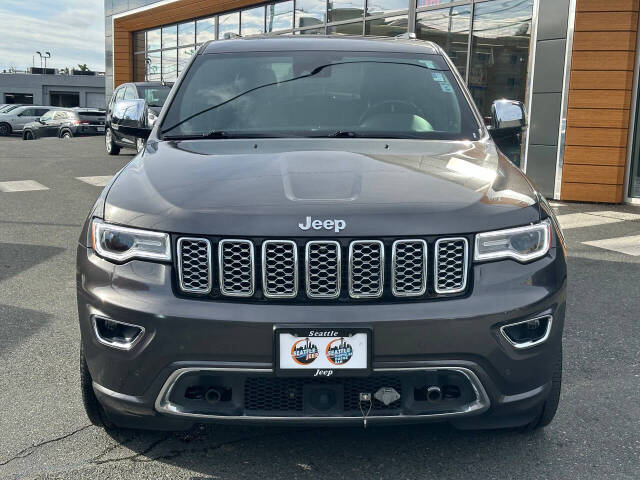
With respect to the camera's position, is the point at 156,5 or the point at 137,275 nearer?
the point at 137,275

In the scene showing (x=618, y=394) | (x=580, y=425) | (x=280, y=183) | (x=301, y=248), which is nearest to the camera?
(x=301, y=248)

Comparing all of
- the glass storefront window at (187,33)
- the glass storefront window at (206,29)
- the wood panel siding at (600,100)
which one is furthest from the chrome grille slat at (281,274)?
the glass storefront window at (187,33)

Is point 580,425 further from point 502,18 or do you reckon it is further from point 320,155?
point 502,18

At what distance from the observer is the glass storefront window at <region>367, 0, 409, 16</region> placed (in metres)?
15.3

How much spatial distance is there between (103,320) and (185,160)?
0.82 m

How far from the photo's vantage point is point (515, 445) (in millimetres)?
3152

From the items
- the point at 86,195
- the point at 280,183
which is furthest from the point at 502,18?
the point at 280,183

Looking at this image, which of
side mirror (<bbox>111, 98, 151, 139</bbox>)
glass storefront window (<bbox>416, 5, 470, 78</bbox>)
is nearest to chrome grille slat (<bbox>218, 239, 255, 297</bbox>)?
side mirror (<bbox>111, 98, 151, 139</bbox>)

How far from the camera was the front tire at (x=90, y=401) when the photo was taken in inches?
117

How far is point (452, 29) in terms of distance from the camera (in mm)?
13945

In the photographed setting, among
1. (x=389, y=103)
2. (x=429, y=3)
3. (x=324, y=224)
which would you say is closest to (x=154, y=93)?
(x=429, y=3)

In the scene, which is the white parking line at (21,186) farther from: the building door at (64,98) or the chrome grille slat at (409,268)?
the building door at (64,98)

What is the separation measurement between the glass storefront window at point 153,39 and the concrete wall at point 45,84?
49.2 metres

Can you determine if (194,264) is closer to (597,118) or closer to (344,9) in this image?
(597,118)
